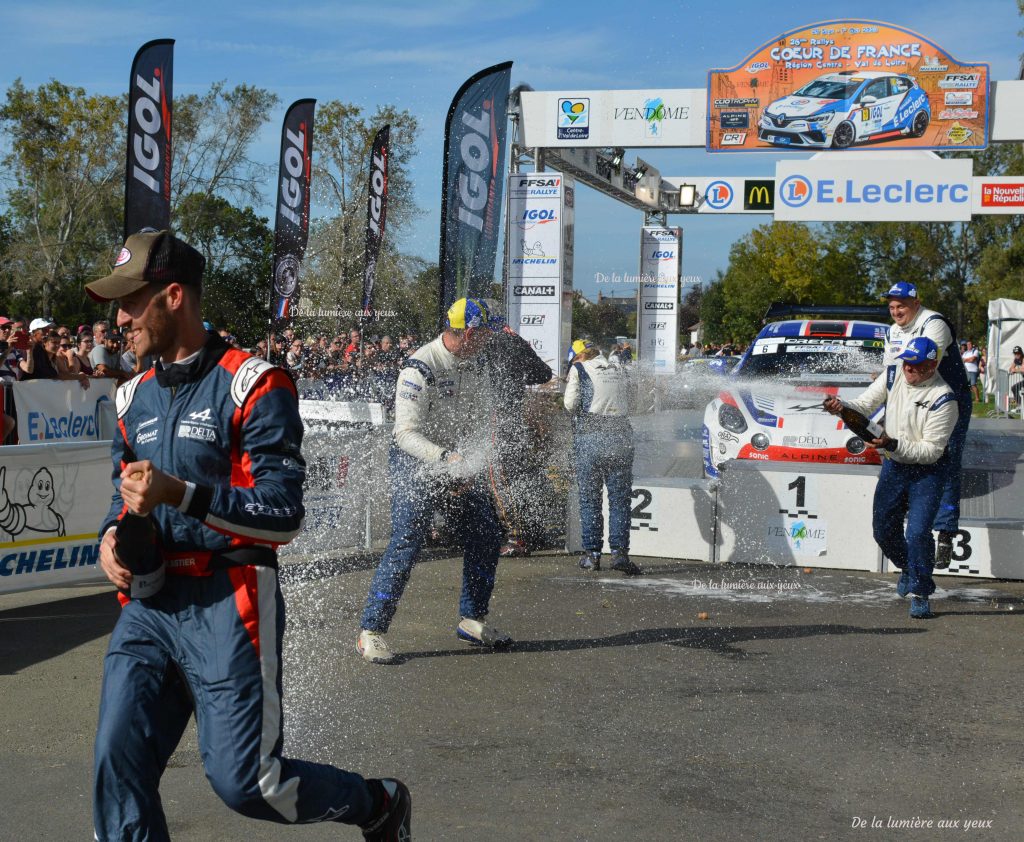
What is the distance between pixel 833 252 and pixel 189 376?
54412 mm

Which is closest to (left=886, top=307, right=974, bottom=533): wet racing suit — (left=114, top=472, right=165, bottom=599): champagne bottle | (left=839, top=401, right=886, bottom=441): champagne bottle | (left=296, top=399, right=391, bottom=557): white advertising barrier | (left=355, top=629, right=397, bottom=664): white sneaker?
(left=839, top=401, right=886, bottom=441): champagne bottle

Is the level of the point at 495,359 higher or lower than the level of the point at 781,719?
higher

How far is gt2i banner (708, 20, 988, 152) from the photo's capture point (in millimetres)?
15523

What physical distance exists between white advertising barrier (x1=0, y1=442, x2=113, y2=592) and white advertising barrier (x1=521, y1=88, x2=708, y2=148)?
29.1 feet

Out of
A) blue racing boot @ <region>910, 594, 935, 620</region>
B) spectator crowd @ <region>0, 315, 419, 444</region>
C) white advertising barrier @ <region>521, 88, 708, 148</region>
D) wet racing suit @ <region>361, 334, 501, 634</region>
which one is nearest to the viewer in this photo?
wet racing suit @ <region>361, 334, 501, 634</region>

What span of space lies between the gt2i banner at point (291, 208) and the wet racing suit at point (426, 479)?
13.2 m

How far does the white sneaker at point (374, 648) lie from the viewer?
6.22 meters

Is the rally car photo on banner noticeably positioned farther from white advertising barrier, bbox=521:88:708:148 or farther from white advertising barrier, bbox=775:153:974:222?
white advertising barrier, bbox=521:88:708:148

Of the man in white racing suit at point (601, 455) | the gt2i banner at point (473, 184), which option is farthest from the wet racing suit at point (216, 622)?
the gt2i banner at point (473, 184)

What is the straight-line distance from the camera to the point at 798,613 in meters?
7.64

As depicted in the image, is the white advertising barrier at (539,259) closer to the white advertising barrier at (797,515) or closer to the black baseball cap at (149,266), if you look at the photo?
the white advertising barrier at (797,515)

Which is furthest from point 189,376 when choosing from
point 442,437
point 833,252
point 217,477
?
point 833,252

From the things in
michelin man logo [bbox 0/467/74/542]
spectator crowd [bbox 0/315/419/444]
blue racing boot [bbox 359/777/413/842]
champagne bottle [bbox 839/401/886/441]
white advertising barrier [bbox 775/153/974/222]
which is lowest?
blue racing boot [bbox 359/777/413/842]

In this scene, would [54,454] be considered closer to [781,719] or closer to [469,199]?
[781,719]
